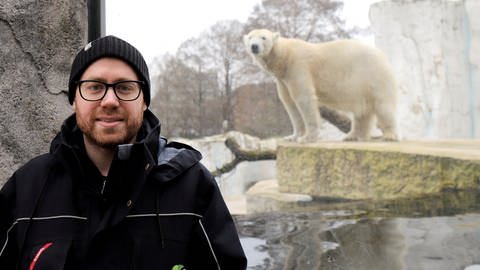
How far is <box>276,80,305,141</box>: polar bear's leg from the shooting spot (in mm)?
4073

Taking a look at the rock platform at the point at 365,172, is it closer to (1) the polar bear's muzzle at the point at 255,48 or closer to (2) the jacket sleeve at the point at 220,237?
(1) the polar bear's muzzle at the point at 255,48

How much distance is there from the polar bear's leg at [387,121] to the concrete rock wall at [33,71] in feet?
11.7

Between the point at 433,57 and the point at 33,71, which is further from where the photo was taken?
the point at 433,57

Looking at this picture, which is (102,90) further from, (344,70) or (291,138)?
(344,70)

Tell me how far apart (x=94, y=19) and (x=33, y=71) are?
20 cm

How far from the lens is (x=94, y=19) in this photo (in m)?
1.02

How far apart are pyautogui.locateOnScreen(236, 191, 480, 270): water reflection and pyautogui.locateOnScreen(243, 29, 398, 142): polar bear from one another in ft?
2.92

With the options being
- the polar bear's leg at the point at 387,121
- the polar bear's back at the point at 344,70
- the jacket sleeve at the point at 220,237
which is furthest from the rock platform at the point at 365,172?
the jacket sleeve at the point at 220,237

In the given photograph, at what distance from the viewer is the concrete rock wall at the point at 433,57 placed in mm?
4301

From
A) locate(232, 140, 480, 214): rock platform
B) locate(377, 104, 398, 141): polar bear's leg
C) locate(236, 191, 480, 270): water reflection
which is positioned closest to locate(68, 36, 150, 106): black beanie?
locate(236, 191, 480, 270): water reflection

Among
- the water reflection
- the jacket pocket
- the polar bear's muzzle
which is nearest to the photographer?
the jacket pocket

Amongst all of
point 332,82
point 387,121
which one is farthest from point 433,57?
point 332,82

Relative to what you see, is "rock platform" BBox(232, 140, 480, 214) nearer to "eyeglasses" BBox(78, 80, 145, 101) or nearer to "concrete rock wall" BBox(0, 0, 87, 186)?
"concrete rock wall" BBox(0, 0, 87, 186)

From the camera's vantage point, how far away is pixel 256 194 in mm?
4008
